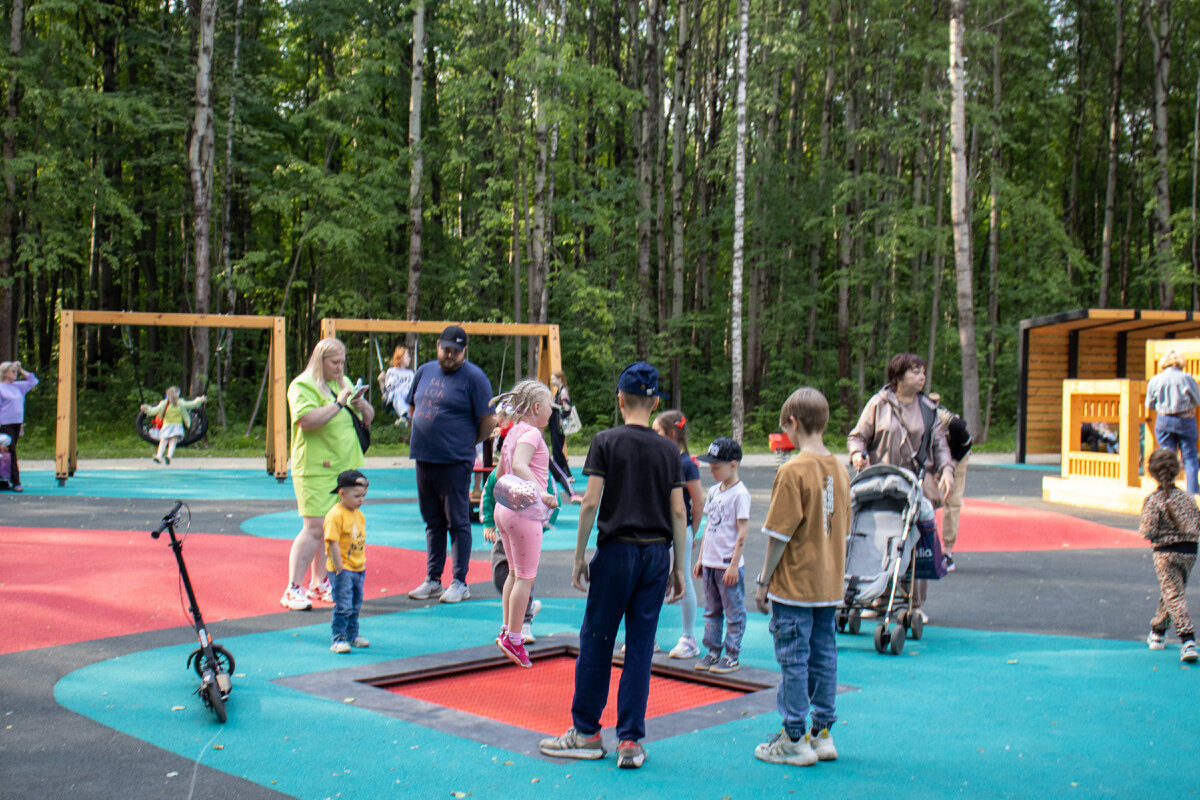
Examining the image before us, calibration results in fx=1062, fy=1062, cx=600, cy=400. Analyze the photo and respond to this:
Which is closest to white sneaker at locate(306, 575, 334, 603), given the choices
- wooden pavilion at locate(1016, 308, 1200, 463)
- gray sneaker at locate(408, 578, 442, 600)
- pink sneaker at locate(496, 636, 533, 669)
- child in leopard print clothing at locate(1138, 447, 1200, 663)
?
gray sneaker at locate(408, 578, 442, 600)

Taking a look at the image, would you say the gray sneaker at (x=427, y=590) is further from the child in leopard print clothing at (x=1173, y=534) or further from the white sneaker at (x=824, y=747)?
the child in leopard print clothing at (x=1173, y=534)

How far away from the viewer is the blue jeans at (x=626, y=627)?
14.8 feet

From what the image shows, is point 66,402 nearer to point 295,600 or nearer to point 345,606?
point 295,600

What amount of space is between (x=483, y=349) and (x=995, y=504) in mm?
19725

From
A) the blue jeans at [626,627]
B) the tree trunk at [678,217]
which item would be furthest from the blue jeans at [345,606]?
the tree trunk at [678,217]

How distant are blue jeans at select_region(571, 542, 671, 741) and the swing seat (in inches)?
668

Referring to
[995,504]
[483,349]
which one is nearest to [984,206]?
[483,349]

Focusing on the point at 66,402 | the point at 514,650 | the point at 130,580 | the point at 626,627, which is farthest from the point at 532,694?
the point at 66,402

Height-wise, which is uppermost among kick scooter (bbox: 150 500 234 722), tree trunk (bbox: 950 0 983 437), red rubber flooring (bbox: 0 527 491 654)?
tree trunk (bbox: 950 0 983 437)

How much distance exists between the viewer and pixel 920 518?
22.5 feet

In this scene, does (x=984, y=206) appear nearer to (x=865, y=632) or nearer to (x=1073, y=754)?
(x=865, y=632)

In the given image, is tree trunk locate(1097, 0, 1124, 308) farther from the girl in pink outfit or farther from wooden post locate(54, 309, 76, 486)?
the girl in pink outfit

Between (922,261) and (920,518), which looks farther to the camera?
(922,261)

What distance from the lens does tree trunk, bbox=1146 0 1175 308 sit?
3106 cm
